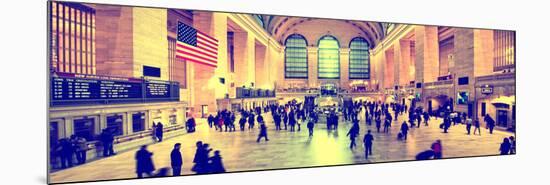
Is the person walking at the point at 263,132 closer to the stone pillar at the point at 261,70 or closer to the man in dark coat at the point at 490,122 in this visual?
the stone pillar at the point at 261,70

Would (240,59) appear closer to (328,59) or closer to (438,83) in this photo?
(328,59)

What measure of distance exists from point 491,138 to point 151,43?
1001 centimetres

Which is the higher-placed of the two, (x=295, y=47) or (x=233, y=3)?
(x=233, y=3)

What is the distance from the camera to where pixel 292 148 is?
27.0 ft

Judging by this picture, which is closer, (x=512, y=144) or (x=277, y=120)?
(x=277, y=120)

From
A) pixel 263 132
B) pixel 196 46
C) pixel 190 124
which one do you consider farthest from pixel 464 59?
pixel 190 124

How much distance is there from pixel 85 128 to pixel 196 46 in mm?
3110

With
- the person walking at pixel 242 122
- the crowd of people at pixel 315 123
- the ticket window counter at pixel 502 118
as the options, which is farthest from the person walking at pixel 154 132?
the ticket window counter at pixel 502 118

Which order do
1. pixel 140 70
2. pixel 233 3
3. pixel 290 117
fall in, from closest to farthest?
pixel 140 70 → pixel 233 3 → pixel 290 117

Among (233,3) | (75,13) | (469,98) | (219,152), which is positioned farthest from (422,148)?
(75,13)

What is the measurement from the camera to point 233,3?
7.92 metres

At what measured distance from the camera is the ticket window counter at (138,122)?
7.18m

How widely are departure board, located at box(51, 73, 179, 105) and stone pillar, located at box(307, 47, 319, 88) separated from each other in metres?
3.74

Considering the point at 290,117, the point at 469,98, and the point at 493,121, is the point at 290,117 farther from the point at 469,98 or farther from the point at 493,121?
the point at 493,121
